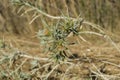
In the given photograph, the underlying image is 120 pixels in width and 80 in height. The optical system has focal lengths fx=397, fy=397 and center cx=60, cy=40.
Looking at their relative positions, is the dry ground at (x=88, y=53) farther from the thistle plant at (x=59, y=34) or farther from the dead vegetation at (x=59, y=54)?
the thistle plant at (x=59, y=34)

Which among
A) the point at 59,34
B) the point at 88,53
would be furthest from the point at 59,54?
the point at 88,53

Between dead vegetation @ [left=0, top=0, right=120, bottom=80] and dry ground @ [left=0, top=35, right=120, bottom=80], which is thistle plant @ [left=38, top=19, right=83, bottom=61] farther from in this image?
dry ground @ [left=0, top=35, right=120, bottom=80]

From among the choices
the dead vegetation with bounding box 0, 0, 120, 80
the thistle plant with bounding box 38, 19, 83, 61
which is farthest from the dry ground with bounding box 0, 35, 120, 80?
the thistle plant with bounding box 38, 19, 83, 61

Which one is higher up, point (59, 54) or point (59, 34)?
point (59, 34)

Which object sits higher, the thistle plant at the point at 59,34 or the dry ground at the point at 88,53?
the thistle plant at the point at 59,34

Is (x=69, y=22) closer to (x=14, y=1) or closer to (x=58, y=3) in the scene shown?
(x=14, y=1)

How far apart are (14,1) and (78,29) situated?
18.2 inches

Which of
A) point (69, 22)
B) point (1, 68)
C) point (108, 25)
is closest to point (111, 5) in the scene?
point (108, 25)

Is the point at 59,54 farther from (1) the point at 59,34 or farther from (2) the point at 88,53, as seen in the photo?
(2) the point at 88,53

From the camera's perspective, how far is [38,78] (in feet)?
8.57

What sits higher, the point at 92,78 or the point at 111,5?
the point at 111,5

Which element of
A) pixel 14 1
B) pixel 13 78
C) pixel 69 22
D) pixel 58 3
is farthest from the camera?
pixel 58 3

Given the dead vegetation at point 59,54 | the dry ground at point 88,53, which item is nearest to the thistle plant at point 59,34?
the dead vegetation at point 59,54

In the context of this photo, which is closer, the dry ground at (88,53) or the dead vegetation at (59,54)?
the dead vegetation at (59,54)
